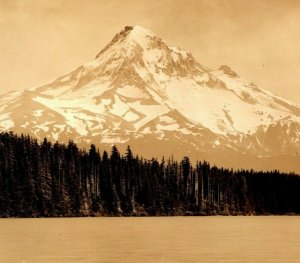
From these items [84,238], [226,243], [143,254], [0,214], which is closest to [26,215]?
[0,214]

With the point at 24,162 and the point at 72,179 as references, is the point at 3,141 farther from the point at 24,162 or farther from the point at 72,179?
the point at 72,179

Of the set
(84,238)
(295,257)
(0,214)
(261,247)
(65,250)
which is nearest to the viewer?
(295,257)

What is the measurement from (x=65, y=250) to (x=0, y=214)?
104460 mm

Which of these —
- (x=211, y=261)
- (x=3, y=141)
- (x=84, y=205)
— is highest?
(x=3, y=141)

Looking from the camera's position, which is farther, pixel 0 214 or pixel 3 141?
pixel 3 141

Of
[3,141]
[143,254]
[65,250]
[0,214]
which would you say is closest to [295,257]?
[143,254]

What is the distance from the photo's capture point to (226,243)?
83.2 meters

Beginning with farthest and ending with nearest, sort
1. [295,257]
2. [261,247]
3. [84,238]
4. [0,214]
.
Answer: [0,214] < [84,238] < [261,247] < [295,257]

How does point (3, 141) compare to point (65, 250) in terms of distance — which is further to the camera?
point (3, 141)

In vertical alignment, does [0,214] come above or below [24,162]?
below

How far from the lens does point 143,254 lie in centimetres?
6719

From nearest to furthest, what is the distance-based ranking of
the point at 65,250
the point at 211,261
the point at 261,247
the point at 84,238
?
the point at 211,261, the point at 65,250, the point at 261,247, the point at 84,238

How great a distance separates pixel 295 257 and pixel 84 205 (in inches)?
5175

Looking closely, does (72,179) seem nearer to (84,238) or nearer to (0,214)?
(0,214)
